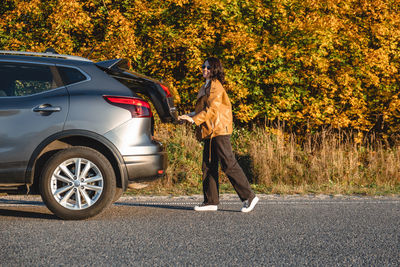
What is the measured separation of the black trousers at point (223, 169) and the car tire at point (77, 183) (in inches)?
54.0

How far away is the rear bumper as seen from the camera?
532 cm

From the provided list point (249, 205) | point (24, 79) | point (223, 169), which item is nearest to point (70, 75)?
point (24, 79)

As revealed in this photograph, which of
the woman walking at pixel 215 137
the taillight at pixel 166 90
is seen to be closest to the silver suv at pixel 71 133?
the taillight at pixel 166 90

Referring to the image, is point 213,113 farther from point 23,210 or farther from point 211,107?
point 23,210

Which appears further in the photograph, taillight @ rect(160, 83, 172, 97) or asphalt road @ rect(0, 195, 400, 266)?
taillight @ rect(160, 83, 172, 97)

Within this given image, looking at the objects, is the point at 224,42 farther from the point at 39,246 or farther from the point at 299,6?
the point at 39,246

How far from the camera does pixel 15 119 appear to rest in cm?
519

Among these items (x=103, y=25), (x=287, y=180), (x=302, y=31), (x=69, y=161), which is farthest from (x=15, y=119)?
(x=302, y=31)

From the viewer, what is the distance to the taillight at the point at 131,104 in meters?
5.31

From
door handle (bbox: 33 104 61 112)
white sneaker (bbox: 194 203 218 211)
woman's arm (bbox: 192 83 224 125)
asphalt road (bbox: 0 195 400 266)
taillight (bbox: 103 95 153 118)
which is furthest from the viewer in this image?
white sneaker (bbox: 194 203 218 211)

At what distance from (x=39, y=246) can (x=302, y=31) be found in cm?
1340

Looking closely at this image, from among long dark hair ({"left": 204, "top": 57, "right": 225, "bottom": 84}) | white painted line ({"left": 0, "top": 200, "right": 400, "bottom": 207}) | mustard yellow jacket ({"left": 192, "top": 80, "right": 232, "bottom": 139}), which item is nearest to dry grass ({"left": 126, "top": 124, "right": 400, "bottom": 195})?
white painted line ({"left": 0, "top": 200, "right": 400, "bottom": 207})

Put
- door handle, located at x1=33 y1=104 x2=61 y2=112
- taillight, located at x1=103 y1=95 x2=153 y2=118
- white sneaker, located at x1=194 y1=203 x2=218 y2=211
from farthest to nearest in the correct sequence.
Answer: white sneaker, located at x1=194 y1=203 x2=218 y2=211, taillight, located at x1=103 y1=95 x2=153 y2=118, door handle, located at x1=33 y1=104 x2=61 y2=112

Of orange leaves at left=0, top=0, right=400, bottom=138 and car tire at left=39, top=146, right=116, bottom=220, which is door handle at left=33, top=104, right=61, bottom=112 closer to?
car tire at left=39, top=146, right=116, bottom=220
